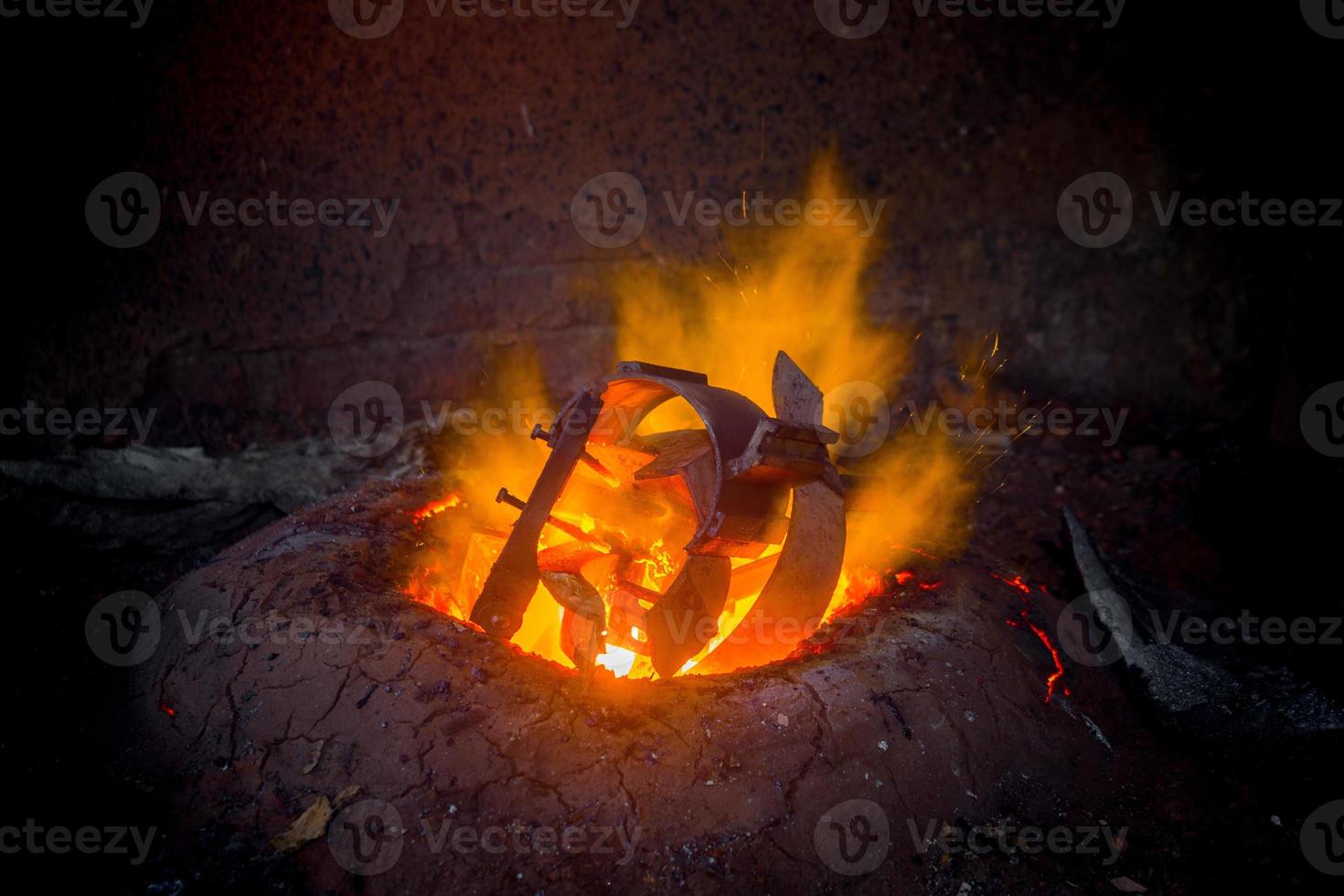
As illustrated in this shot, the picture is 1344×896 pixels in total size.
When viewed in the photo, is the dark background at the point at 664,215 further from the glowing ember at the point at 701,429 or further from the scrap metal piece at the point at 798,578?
the scrap metal piece at the point at 798,578

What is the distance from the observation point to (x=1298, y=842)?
8.56ft

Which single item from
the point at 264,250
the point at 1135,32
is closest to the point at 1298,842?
the point at 1135,32

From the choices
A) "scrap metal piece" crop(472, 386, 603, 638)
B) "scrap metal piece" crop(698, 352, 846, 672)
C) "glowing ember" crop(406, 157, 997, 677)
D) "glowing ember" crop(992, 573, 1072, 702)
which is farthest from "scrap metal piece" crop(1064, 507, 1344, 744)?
"scrap metal piece" crop(472, 386, 603, 638)

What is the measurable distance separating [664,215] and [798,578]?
3.23 metres

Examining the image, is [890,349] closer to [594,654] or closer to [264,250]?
[594,654]

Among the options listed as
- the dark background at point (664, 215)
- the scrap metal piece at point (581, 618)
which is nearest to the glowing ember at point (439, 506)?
the scrap metal piece at point (581, 618)

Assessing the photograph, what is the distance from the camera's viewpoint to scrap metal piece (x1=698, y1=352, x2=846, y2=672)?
2.87 m

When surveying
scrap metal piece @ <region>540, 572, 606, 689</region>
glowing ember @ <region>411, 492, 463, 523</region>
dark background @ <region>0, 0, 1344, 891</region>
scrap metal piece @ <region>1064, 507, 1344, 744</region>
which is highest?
dark background @ <region>0, 0, 1344, 891</region>

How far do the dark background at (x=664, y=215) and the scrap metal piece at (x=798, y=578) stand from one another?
2.23 m

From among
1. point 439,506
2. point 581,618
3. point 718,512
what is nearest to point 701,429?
point 718,512

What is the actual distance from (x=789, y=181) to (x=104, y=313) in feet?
14.9

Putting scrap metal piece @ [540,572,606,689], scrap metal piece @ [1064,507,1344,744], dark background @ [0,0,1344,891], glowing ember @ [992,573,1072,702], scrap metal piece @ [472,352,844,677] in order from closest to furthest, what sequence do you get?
scrap metal piece @ [540,572,606,689] → scrap metal piece @ [472,352,844,677] → scrap metal piece @ [1064,507,1344,744] → glowing ember @ [992,573,1072,702] → dark background @ [0,0,1344,891]

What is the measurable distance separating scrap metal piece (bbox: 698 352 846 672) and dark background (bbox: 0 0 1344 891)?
2233mm

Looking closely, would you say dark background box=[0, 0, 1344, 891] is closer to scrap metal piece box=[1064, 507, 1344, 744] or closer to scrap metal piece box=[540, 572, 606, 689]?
scrap metal piece box=[1064, 507, 1344, 744]
